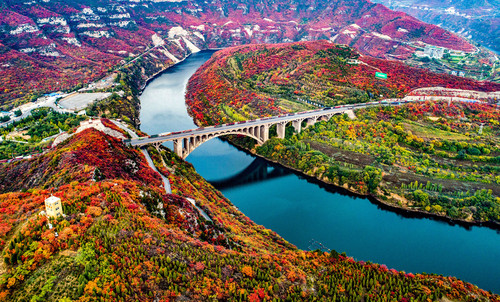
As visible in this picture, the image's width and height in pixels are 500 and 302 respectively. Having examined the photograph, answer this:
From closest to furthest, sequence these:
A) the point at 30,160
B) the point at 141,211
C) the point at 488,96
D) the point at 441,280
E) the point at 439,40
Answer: the point at 441,280 < the point at 141,211 < the point at 30,160 < the point at 488,96 < the point at 439,40

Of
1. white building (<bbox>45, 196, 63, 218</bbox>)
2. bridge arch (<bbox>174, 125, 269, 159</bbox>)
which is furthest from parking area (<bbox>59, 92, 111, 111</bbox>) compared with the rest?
white building (<bbox>45, 196, 63, 218</bbox>)

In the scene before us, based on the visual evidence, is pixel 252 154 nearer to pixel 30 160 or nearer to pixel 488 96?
pixel 30 160

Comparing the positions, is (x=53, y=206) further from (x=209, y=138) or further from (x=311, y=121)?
(x=311, y=121)

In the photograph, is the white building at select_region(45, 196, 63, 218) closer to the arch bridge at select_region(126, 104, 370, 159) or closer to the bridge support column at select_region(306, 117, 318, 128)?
the arch bridge at select_region(126, 104, 370, 159)

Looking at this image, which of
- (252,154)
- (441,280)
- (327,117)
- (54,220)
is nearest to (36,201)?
(54,220)

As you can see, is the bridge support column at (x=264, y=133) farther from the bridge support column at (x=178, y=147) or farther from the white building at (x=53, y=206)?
the white building at (x=53, y=206)
